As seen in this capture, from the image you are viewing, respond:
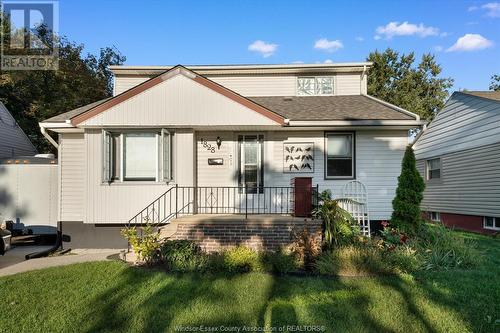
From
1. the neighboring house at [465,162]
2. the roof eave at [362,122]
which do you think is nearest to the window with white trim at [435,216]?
Result: the neighboring house at [465,162]

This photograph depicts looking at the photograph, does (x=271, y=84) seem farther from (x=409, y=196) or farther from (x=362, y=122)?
(x=409, y=196)

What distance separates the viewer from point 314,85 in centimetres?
1175

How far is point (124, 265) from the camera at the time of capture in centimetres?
652

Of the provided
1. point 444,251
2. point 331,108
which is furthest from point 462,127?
point 444,251

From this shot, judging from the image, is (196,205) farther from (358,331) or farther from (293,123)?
(358,331)

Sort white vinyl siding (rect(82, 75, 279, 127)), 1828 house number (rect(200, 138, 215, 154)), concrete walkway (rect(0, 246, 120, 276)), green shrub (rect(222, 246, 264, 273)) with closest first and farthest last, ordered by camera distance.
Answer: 1. green shrub (rect(222, 246, 264, 273))
2. concrete walkway (rect(0, 246, 120, 276))
3. white vinyl siding (rect(82, 75, 279, 127))
4. 1828 house number (rect(200, 138, 215, 154))

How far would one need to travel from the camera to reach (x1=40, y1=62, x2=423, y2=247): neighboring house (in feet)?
27.5

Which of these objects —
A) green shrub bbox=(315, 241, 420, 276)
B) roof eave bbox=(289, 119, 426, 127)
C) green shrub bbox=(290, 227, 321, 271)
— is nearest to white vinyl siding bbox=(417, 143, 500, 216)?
roof eave bbox=(289, 119, 426, 127)

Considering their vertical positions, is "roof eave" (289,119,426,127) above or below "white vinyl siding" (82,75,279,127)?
below

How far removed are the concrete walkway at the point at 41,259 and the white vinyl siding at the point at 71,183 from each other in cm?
→ 105

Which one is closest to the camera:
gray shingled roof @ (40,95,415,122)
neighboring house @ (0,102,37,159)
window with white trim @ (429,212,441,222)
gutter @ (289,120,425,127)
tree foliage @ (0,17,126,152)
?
gutter @ (289,120,425,127)

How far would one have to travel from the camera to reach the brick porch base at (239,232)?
7.18 metres

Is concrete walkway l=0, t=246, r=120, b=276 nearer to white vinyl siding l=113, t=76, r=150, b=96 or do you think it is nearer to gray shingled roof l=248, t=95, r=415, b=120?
white vinyl siding l=113, t=76, r=150, b=96

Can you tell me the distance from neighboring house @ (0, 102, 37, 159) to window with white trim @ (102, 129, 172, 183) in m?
8.68
